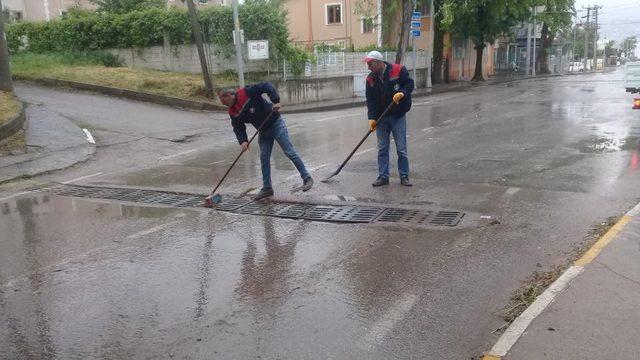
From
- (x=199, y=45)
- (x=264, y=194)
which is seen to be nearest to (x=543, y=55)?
(x=199, y=45)

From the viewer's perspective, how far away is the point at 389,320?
4043 millimetres

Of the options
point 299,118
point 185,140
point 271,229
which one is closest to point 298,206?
point 271,229

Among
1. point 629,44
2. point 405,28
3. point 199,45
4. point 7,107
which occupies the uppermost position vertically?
point 629,44

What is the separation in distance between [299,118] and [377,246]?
12.9 metres

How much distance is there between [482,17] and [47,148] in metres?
28.0

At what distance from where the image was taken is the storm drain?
6.41m

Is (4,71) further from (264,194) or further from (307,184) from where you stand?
(307,184)

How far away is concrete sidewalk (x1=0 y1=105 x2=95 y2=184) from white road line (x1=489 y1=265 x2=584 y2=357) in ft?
28.2

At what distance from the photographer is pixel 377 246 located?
5.57 m

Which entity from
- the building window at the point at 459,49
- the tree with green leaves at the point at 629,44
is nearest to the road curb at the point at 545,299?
the building window at the point at 459,49

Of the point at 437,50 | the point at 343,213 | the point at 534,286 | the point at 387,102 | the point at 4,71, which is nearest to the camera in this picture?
the point at 534,286

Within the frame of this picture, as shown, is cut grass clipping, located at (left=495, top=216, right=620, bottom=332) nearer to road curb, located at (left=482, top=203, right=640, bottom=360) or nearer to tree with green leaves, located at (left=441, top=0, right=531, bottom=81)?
road curb, located at (left=482, top=203, right=640, bottom=360)

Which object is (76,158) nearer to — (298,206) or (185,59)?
(298,206)

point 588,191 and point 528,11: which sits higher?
point 528,11
